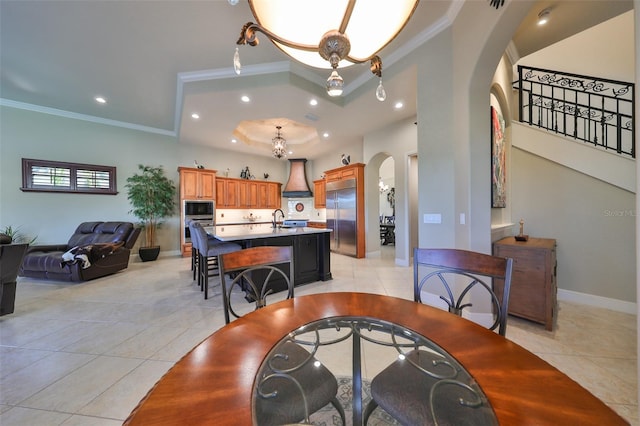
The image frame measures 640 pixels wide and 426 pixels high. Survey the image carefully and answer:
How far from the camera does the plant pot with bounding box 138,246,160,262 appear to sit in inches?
204

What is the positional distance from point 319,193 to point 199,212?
3572 mm

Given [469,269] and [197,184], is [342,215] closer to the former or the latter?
[197,184]

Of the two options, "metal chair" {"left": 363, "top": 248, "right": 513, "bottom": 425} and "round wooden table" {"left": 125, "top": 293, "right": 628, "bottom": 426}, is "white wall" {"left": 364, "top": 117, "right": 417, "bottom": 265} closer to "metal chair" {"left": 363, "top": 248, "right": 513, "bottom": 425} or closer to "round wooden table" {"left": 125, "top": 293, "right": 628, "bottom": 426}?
Result: "metal chair" {"left": 363, "top": 248, "right": 513, "bottom": 425}

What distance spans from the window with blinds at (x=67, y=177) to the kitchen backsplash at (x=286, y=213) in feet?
8.44

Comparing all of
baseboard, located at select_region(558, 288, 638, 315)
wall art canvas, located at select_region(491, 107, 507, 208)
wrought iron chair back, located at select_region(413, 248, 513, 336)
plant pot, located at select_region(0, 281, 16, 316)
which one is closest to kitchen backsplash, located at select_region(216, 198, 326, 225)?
plant pot, located at select_region(0, 281, 16, 316)

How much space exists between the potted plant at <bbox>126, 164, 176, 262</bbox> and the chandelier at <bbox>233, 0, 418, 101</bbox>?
567 cm

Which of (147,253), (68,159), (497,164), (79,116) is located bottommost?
(147,253)

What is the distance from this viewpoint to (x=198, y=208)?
593 cm

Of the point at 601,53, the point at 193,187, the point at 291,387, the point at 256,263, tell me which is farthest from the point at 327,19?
the point at 193,187

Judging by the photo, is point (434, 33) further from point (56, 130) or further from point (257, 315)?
point (56, 130)

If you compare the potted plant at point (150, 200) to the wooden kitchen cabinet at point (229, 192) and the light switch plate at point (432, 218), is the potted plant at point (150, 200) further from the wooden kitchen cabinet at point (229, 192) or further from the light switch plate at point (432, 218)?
the light switch plate at point (432, 218)

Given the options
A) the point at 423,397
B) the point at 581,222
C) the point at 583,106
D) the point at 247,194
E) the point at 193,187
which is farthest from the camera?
the point at 247,194

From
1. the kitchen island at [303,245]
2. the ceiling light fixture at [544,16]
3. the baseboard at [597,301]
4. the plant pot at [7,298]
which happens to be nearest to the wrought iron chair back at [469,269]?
the kitchen island at [303,245]

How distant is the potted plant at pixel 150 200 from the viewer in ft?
17.2
